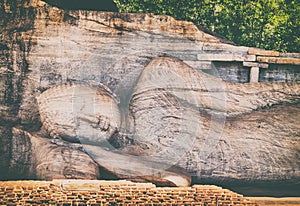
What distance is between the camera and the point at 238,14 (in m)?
13.7

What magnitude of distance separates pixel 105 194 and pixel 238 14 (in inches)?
199

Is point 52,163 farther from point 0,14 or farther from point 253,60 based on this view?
point 253,60

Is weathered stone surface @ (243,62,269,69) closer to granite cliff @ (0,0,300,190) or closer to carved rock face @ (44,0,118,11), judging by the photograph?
granite cliff @ (0,0,300,190)

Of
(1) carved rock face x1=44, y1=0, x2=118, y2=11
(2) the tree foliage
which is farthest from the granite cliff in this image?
(2) the tree foliage

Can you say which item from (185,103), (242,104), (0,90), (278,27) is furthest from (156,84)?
(278,27)

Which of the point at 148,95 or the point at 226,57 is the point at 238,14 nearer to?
the point at 226,57

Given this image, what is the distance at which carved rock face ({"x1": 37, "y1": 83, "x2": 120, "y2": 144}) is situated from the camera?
10.8 m

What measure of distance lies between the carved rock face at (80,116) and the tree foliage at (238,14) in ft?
10.6

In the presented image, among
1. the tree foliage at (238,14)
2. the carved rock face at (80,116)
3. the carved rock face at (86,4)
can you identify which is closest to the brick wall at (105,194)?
the carved rock face at (80,116)

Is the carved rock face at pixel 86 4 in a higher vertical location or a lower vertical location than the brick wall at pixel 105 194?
higher

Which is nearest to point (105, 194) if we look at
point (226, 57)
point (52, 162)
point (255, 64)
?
point (52, 162)

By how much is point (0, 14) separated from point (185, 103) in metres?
2.92

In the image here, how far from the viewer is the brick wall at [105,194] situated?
9.84 m

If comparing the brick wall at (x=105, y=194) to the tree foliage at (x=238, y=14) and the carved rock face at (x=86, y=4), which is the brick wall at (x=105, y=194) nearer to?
the carved rock face at (x=86, y=4)
